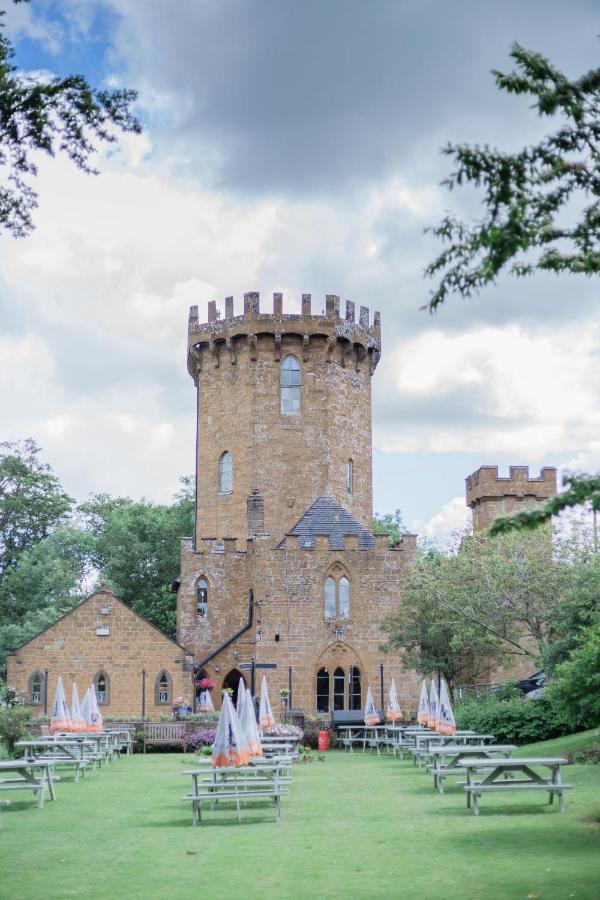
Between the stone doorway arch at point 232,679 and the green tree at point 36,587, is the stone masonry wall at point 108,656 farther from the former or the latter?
the green tree at point 36,587

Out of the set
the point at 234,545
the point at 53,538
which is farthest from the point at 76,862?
the point at 53,538

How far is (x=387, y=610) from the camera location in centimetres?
4141

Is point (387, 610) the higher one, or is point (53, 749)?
point (387, 610)

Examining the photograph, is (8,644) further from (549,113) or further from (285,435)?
(549,113)

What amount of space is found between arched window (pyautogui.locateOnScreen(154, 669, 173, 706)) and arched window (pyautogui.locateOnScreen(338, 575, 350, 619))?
7.49 meters

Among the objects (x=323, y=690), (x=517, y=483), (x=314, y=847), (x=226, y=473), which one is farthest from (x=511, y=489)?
(x=314, y=847)

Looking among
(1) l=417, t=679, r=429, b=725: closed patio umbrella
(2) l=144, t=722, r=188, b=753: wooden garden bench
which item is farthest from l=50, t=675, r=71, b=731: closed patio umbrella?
(1) l=417, t=679, r=429, b=725: closed patio umbrella

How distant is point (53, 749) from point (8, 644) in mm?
27896

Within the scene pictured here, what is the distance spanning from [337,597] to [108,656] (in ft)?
31.0

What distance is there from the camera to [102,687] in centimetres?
4328

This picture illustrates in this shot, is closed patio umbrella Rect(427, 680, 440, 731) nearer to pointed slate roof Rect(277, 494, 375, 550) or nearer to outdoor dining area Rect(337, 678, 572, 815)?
outdoor dining area Rect(337, 678, 572, 815)

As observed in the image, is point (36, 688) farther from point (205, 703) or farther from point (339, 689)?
point (339, 689)

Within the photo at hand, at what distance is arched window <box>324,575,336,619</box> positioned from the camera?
41.1 metres

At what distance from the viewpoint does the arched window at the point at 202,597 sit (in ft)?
154
